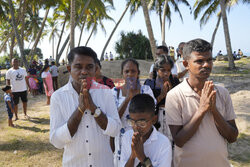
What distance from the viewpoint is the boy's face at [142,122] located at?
4.99ft

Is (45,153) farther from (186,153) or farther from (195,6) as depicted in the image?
(195,6)

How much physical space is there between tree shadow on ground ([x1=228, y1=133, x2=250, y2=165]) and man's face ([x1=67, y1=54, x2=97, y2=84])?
3.28m

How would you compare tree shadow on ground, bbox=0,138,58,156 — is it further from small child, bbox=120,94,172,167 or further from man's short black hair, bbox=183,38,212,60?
man's short black hair, bbox=183,38,212,60

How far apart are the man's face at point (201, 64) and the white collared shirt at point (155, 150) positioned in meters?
0.62

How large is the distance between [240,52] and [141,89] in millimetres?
28197

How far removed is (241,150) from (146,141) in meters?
3.25

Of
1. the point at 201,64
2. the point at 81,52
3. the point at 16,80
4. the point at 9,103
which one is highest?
the point at 81,52

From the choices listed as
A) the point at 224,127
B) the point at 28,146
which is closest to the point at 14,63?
the point at 28,146

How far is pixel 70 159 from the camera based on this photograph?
169cm

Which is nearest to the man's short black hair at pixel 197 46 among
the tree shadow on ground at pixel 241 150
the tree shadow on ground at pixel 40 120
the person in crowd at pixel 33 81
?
the tree shadow on ground at pixel 241 150

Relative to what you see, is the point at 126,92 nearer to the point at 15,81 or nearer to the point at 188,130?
the point at 188,130

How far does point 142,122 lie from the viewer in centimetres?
153

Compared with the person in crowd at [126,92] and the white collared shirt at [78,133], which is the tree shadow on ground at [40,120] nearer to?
the person in crowd at [126,92]

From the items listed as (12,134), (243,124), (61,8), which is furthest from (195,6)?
(12,134)
